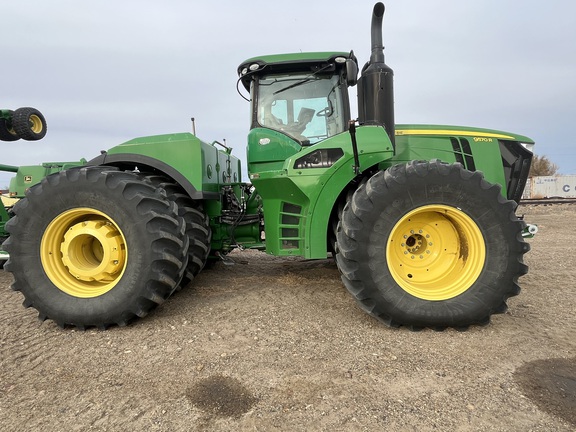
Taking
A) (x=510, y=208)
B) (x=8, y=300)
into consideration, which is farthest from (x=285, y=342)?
(x=8, y=300)

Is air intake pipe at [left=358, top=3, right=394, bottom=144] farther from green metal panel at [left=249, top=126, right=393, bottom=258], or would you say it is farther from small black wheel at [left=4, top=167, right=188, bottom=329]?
small black wheel at [left=4, top=167, right=188, bottom=329]

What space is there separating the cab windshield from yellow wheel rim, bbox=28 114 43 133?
3057 millimetres

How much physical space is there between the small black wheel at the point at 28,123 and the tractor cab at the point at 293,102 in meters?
2.87

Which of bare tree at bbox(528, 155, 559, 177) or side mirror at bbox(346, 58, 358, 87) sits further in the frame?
bare tree at bbox(528, 155, 559, 177)

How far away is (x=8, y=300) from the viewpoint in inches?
145

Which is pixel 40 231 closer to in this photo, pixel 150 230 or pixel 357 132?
pixel 150 230

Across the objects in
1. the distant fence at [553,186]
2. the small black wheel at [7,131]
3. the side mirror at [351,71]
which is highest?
the side mirror at [351,71]

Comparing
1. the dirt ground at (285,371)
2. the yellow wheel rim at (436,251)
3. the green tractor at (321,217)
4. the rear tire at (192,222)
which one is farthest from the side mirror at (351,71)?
the dirt ground at (285,371)

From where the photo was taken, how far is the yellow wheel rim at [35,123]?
457 cm

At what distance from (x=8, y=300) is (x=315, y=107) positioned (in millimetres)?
3748

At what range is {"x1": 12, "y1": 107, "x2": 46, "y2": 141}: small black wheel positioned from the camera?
14.7ft

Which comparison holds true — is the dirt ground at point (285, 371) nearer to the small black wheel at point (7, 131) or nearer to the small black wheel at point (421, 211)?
the small black wheel at point (421, 211)

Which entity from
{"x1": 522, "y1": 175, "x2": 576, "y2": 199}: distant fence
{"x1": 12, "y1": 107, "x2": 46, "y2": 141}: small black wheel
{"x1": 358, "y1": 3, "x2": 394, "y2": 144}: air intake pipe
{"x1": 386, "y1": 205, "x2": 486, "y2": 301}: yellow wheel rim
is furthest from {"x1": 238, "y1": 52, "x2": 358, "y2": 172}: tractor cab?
{"x1": 522, "y1": 175, "x2": 576, "y2": 199}: distant fence

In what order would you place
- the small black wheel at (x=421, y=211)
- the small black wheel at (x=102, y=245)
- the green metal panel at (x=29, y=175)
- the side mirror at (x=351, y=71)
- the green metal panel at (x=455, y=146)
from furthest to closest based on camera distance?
the green metal panel at (x=29, y=175) → the green metal panel at (x=455, y=146) → the side mirror at (x=351, y=71) → the small black wheel at (x=102, y=245) → the small black wheel at (x=421, y=211)
